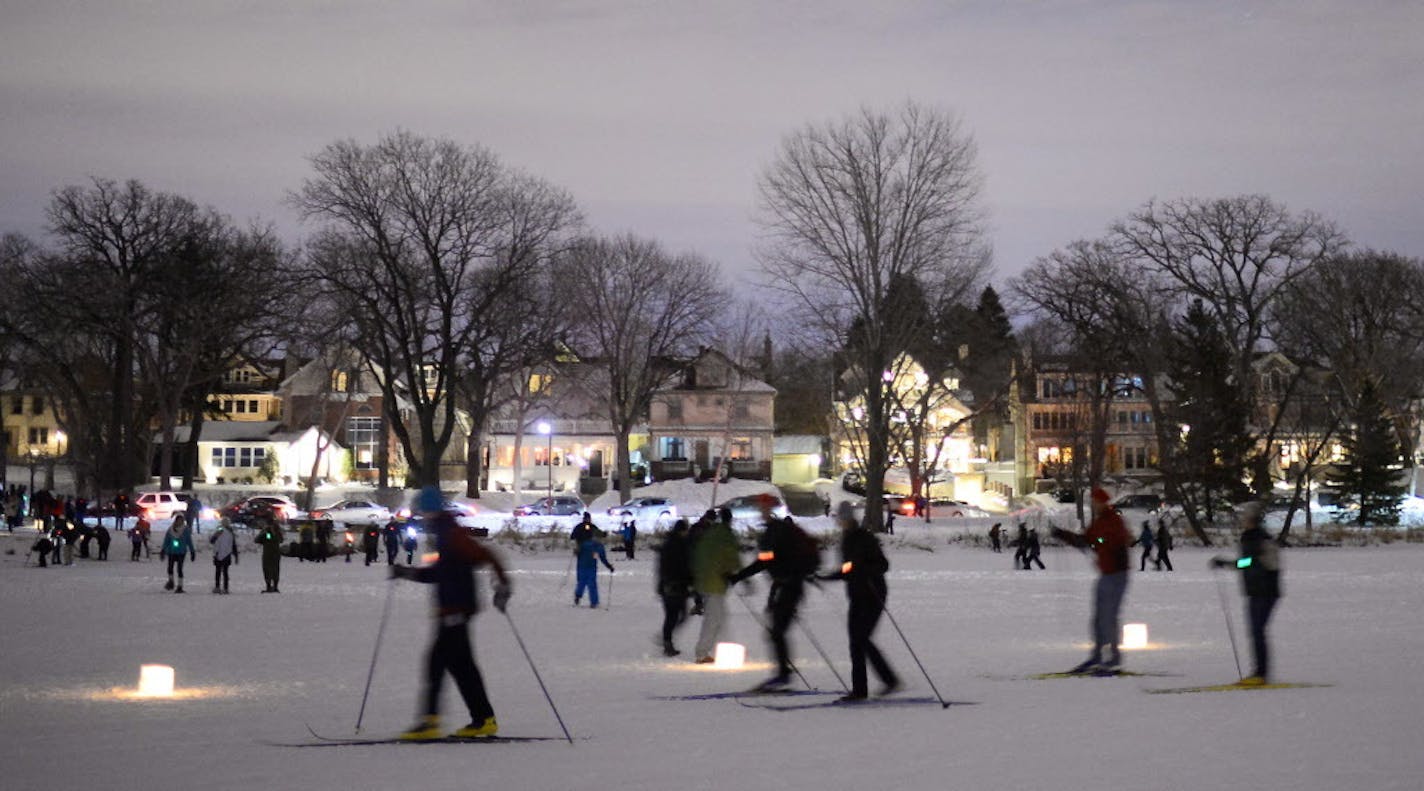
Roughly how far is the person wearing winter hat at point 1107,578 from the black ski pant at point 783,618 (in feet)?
9.00

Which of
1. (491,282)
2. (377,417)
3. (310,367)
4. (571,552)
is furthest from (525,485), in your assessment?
(571,552)

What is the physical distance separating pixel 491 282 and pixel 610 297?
1086 cm

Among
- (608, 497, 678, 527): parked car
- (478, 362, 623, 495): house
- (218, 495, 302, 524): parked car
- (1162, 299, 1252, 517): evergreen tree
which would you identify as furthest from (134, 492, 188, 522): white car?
(1162, 299, 1252, 517): evergreen tree

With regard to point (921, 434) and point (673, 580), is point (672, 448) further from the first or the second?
point (673, 580)

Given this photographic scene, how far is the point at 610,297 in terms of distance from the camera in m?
69.9

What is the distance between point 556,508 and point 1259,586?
46369 millimetres

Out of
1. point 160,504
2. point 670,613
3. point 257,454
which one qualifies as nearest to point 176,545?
point 670,613

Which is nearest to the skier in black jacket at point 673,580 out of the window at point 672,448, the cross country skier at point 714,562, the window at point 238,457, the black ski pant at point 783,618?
the cross country skier at point 714,562

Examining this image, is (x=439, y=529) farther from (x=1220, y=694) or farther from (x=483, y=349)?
(x=483, y=349)

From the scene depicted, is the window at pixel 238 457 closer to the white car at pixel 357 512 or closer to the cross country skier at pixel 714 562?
the white car at pixel 357 512

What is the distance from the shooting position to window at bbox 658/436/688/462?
85625 mm

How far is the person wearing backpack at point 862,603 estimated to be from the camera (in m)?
13.0

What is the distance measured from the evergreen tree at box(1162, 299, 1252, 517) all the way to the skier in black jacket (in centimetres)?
3954

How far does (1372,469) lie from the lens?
6009 centimetres
